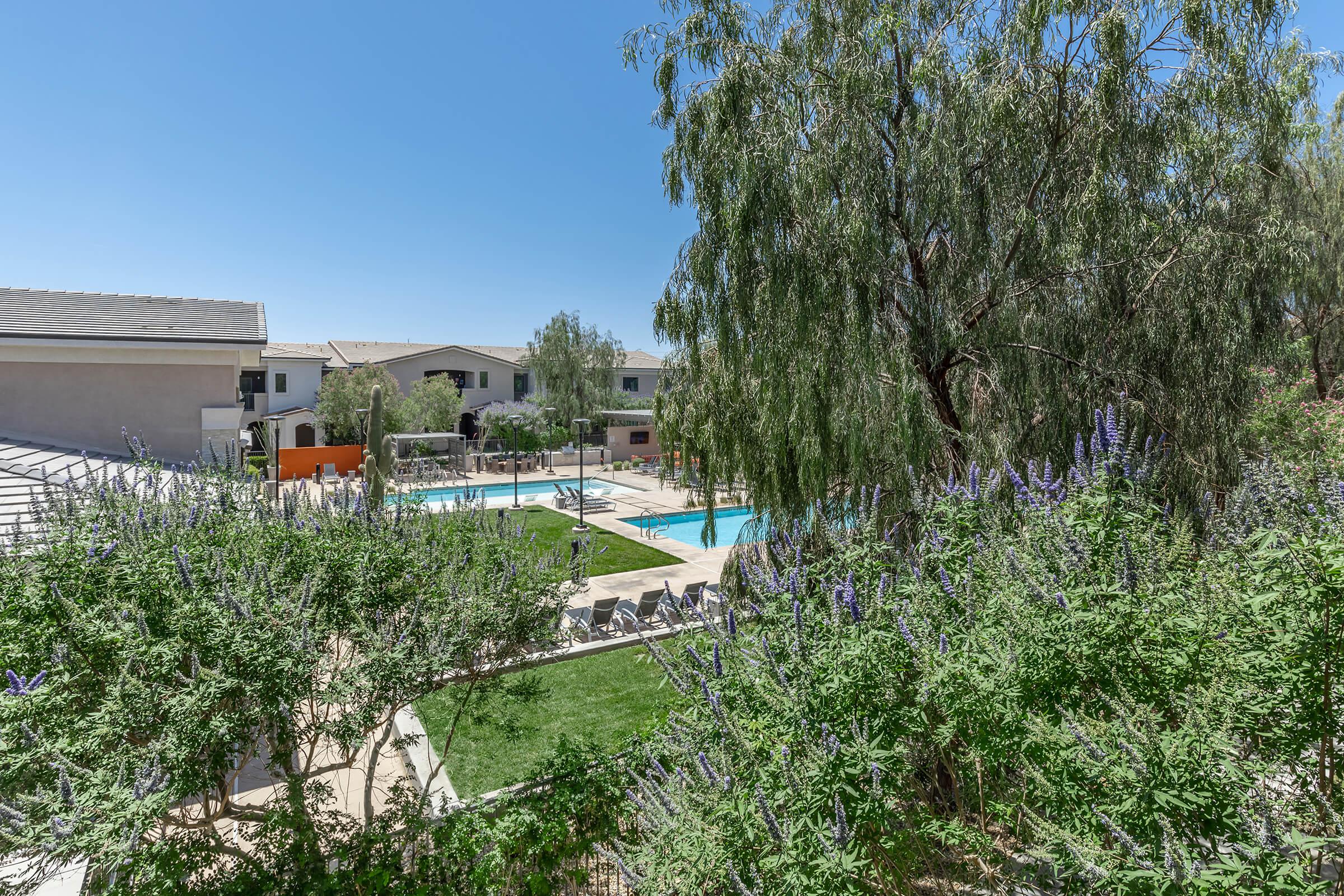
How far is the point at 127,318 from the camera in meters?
11.2

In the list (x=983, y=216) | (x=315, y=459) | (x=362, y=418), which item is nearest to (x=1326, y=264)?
(x=983, y=216)

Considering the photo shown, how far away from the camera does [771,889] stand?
7.98 ft

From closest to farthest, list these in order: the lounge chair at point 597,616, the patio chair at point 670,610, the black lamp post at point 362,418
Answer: the patio chair at point 670,610 < the lounge chair at point 597,616 < the black lamp post at point 362,418

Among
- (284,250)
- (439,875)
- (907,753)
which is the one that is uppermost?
(284,250)

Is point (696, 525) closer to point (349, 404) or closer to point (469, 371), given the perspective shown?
point (349, 404)

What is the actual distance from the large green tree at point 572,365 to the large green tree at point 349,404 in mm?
8326

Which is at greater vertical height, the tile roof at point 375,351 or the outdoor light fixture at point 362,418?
the tile roof at point 375,351

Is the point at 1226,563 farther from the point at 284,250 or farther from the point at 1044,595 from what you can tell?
the point at 284,250

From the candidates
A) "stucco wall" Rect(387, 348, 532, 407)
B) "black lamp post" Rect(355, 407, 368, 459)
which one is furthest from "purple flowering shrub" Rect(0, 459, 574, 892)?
"stucco wall" Rect(387, 348, 532, 407)

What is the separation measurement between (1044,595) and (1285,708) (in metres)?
1.06

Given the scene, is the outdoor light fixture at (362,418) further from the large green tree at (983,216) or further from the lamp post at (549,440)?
the large green tree at (983,216)

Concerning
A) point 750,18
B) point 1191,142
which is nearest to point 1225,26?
point 1191,142

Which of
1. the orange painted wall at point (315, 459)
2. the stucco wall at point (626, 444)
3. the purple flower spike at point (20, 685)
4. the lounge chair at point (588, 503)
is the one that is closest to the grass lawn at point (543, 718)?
the purple flower spike at point (20, 685)

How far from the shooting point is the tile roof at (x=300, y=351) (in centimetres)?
3422
